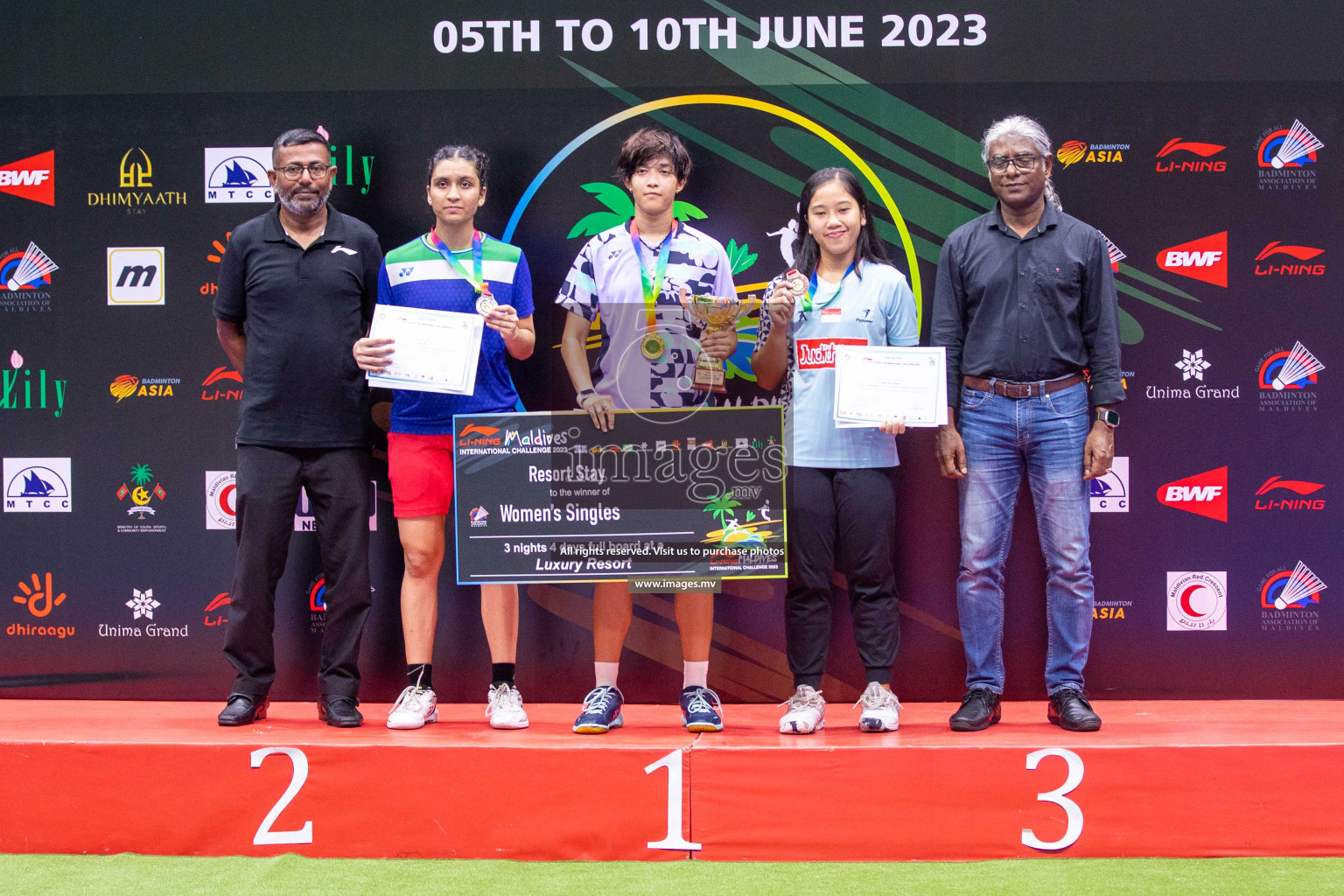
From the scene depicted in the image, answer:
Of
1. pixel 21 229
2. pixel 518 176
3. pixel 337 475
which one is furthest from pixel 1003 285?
pixel 21 229

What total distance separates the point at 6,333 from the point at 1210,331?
13.8ft

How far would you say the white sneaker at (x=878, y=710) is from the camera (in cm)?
287

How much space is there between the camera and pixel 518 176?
3621 millimetres

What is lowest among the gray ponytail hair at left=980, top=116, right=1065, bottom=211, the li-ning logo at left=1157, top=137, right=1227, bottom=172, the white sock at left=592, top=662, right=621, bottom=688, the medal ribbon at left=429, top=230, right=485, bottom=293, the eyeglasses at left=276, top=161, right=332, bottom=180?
the white sock at left=592, top=662, right=621, bottom=688

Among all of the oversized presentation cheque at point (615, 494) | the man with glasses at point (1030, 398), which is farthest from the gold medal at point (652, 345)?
the man with glasses at point (1030, 398)

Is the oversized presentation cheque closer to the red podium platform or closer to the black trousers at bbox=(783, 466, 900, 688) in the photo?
the black trousers at bbox=(783, 466, 900, 688)

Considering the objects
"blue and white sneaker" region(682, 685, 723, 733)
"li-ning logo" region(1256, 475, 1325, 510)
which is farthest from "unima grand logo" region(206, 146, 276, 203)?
"li-ning logo" region(1256, 475, 1325, 510)

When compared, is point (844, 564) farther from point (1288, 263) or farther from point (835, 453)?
point (1288, 263)

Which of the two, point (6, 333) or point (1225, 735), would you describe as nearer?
point (1225, 735)

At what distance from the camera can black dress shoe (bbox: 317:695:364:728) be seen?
9.84 feet

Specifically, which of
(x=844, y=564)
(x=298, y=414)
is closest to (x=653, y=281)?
(x=844, y=564)

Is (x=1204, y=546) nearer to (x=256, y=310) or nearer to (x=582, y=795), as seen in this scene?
(x=582, y=795)

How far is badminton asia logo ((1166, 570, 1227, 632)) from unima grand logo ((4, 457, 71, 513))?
12.7 feet

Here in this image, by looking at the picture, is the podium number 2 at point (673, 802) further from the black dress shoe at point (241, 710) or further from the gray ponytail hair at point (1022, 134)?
the gray ponytail hair at point (1022, 134)
